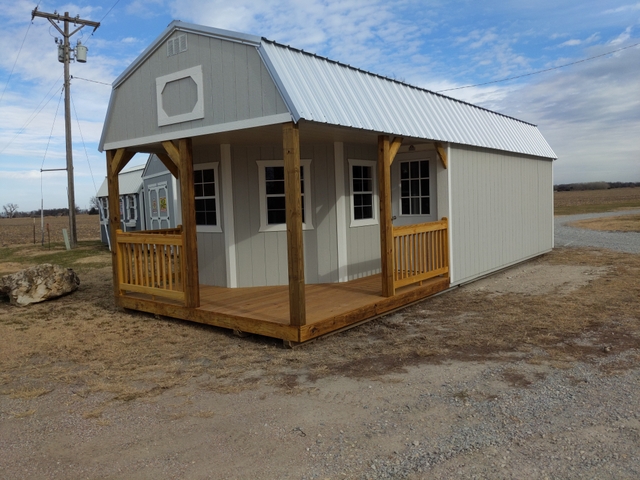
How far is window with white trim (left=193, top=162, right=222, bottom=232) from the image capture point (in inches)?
320

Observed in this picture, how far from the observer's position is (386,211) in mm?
6562

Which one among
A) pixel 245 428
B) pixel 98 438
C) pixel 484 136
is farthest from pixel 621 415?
pixel 484 136

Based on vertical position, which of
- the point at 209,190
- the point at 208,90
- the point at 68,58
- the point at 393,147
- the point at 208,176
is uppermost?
the point at 68,58

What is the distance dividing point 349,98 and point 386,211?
Answer: 1.45 meters

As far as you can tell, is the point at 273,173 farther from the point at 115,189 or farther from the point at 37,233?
the point at 37,233

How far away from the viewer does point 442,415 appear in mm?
3652

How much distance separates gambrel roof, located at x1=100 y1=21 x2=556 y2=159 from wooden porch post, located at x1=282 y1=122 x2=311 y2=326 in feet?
0.73

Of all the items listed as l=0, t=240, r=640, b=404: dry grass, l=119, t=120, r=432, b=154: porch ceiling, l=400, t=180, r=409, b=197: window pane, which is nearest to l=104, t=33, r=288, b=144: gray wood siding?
l=119, t=120, r=432, b=154: porch ceiling

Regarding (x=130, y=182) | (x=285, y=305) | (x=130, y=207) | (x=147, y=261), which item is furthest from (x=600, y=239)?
(x=130, y=182)

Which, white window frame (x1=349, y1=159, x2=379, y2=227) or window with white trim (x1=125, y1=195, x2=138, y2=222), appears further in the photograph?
window with white trim (x1=125, y1=195, x2=138, y2=222)

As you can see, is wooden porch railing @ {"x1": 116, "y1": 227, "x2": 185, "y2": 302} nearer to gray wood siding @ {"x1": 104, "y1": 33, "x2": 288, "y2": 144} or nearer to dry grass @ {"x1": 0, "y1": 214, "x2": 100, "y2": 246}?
gray wood siding @ {"x1": 104, "y1": 33, "x2": 288, "y2": 144}

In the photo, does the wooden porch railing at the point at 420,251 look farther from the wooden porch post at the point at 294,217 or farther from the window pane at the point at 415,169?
the wooden porch post at the point at 294,217

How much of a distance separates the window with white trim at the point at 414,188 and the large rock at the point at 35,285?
5.90 metres

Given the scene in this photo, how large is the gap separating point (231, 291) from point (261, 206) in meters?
1.38
